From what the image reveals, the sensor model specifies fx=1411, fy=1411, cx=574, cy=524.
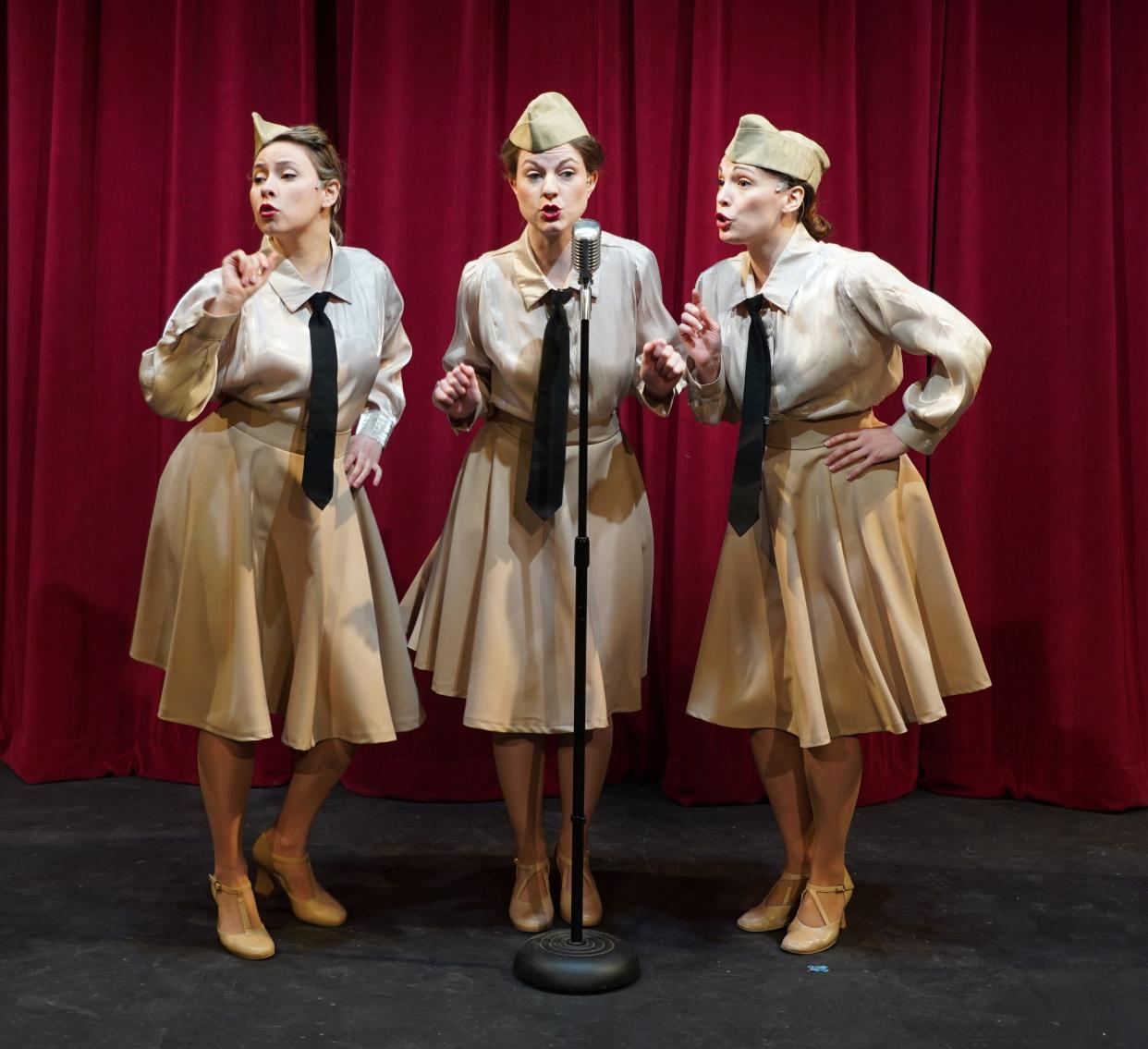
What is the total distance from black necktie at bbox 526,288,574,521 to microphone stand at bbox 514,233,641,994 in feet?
0.48

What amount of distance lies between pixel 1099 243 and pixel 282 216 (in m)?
2.36

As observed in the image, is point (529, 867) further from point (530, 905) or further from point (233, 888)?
point (233, 888)

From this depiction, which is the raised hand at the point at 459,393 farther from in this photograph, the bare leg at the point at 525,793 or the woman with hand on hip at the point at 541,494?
the bare leg at the point at 525,793

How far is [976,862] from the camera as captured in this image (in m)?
3.62

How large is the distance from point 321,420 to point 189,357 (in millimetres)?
295

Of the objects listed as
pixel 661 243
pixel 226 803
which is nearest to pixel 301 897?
pixel 226 803

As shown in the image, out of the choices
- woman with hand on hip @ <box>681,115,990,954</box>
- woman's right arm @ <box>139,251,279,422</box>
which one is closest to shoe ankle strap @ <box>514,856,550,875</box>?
woman with hand on hip @ <box>681,115,990,954</box>

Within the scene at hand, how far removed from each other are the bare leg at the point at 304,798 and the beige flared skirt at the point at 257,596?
9 centimetres

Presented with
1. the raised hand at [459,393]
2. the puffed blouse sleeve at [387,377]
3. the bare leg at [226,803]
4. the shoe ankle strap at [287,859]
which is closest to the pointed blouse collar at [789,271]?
the raised hand at [459,393]

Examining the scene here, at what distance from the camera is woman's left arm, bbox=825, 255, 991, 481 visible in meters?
2.81

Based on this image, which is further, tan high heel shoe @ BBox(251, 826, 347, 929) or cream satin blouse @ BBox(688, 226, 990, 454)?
tan high heel shoe @ BBox(251, 826, 347, 929)

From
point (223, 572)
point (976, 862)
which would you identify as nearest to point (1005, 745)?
point (976, 862)

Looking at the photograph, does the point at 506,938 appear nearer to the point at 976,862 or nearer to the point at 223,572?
the point at 223,572

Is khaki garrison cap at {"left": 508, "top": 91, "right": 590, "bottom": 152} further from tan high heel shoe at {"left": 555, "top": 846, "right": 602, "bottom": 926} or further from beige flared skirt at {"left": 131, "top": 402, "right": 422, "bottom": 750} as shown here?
tan high heel shoe at {"left": 555, "top": 846, "right": 602, "bottom": 926}
